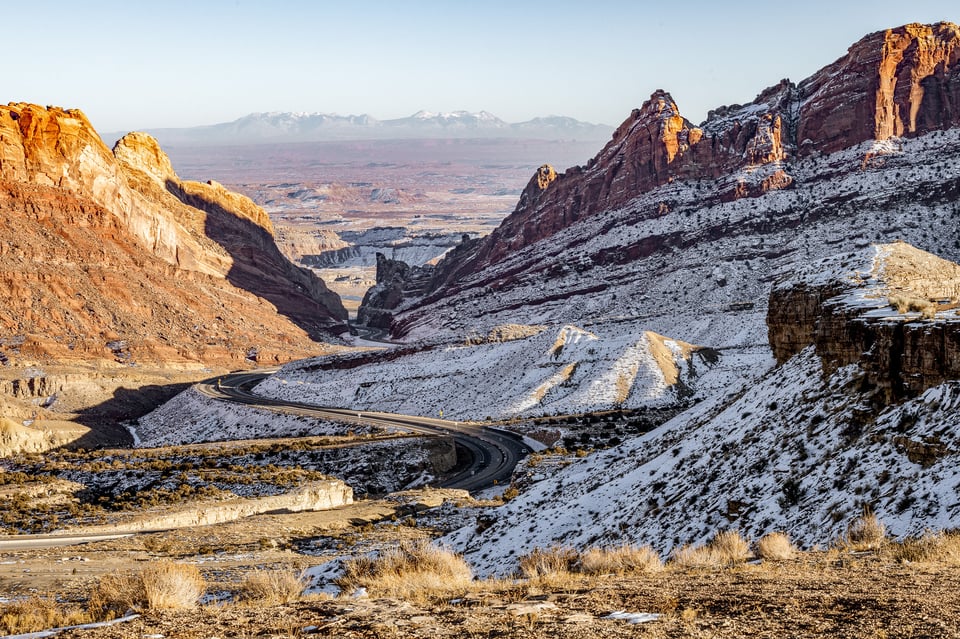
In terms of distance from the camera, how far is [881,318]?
19.5 m

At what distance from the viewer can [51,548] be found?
27.0 metres

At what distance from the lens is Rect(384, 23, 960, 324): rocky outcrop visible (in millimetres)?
113938

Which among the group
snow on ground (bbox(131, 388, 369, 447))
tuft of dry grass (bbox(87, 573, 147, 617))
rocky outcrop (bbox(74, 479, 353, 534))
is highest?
tuft of dry grass (bbox(87, 573, 147, 617))

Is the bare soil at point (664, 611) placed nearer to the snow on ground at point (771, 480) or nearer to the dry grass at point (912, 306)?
the snow on ground at point (771, 480)

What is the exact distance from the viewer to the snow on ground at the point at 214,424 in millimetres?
61188

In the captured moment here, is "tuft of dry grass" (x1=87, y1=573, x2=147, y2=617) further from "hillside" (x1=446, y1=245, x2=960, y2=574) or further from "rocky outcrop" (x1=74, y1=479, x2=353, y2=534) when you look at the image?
"rocky outcrop" (x1=74, y1=479, x2=353, y2=534)

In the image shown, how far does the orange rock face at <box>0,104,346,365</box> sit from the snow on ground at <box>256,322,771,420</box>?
785 inches

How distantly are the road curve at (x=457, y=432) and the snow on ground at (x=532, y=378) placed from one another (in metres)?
4.03

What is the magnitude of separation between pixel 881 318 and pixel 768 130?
354ft

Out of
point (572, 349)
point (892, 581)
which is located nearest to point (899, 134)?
point (572, 349)

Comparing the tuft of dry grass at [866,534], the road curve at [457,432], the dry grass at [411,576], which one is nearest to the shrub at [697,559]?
the tuft of dry grass at [866,534]

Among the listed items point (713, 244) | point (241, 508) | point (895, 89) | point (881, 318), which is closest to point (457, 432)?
point (241, 508)

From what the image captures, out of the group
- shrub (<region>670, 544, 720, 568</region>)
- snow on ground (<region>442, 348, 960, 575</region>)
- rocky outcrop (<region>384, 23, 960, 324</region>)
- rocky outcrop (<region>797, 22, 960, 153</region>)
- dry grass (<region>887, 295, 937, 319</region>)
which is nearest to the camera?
shrub (<region>670, 544, 720, 568</region>)

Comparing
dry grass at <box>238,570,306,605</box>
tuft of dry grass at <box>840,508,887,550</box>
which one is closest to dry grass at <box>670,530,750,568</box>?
tuft of dry grass at <box>840,508,887,550</box>
